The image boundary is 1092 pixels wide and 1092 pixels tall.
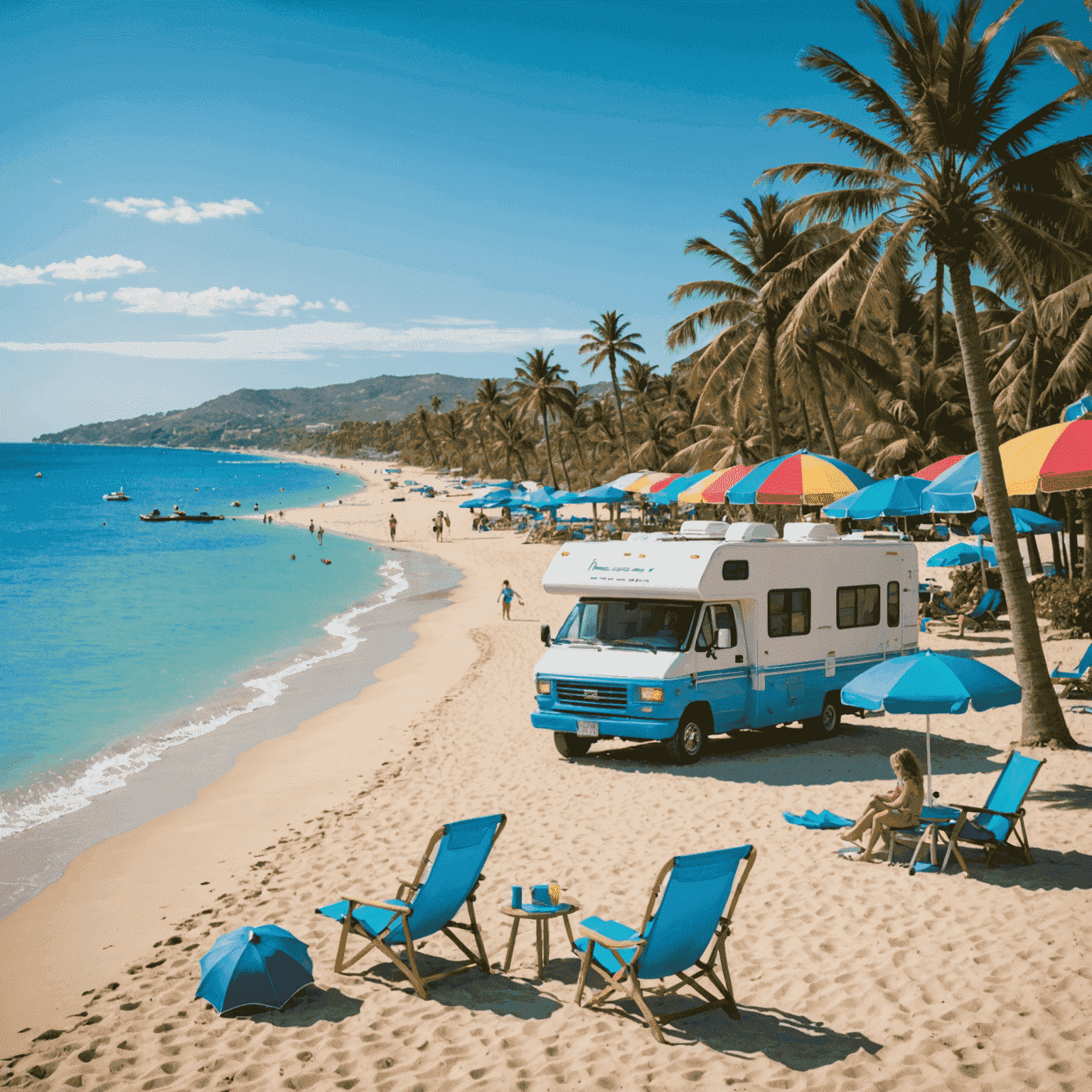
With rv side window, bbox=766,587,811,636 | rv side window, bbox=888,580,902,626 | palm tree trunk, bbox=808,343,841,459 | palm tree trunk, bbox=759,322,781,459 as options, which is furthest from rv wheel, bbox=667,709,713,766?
palm tree trunk, bbox=808,343,841,459

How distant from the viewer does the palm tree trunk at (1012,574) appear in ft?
35.3

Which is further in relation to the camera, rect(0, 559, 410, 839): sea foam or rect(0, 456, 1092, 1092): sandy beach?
rect(0, 559, 410, 839): sea foam

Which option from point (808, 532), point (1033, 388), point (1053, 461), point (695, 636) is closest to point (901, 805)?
point (695, 636)

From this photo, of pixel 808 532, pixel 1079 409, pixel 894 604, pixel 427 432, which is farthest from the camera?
pixel 427 432

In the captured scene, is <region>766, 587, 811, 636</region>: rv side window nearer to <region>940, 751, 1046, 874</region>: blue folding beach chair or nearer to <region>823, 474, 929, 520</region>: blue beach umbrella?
<region>940, 751, 1046, 874</region>: blue folding beach chair

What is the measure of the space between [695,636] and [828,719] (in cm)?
313

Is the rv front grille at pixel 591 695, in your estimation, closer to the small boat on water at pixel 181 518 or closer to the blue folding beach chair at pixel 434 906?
the blue folding beach chair at pixel 434 906

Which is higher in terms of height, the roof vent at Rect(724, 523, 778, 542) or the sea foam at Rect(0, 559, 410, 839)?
the roof vent at Rect(724, 523, 778, 542)

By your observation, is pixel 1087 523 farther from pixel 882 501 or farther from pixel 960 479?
pixel 960 479

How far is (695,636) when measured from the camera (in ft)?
37.1

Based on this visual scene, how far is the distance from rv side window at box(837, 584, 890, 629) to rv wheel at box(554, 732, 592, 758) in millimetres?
3918

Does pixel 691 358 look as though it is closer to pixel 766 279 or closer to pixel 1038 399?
pixel 766 279

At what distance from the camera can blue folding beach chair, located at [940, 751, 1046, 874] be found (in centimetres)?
761

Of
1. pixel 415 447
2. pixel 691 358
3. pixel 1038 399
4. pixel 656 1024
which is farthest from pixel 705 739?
pixel 415 447
